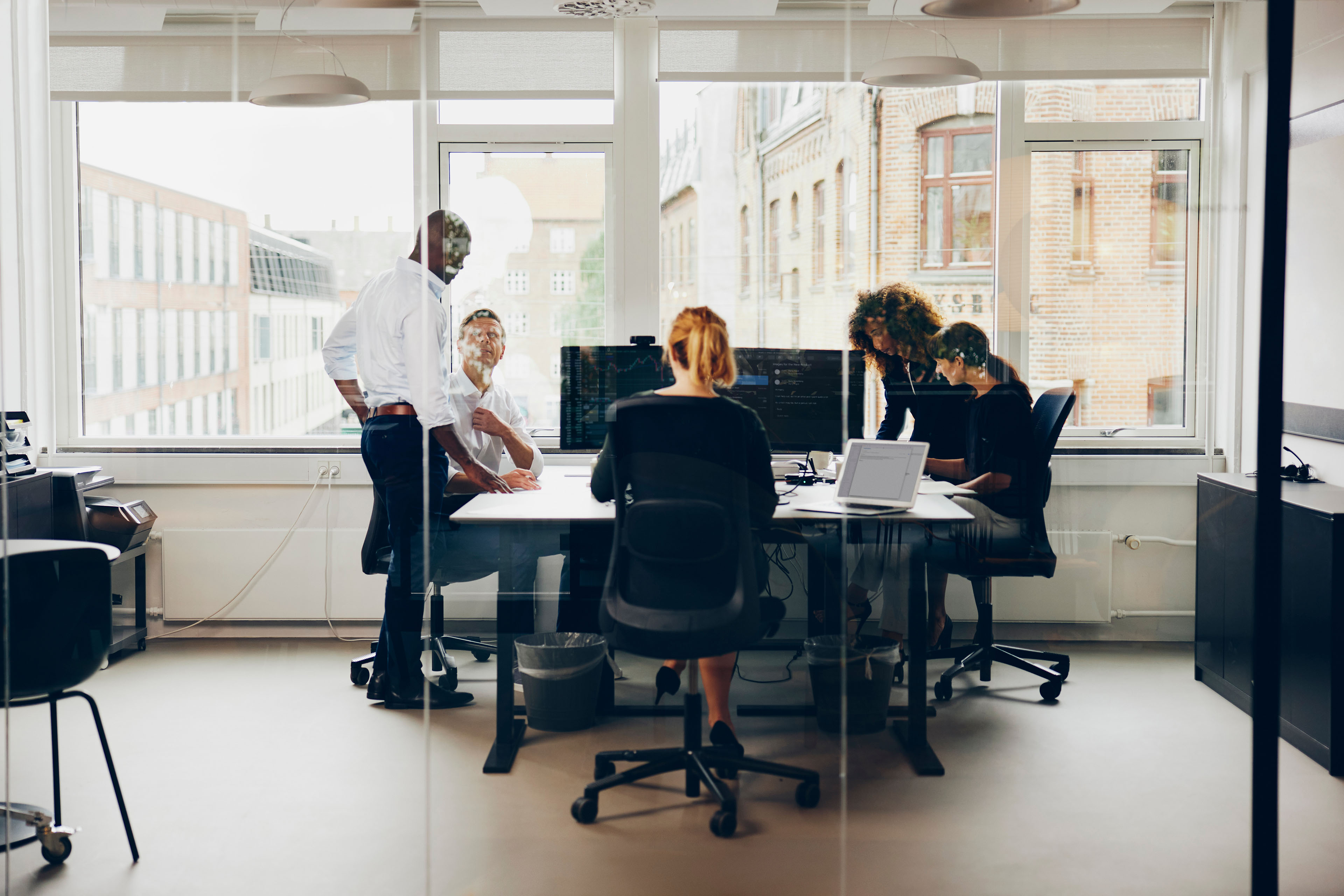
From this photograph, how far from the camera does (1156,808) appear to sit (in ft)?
7.63

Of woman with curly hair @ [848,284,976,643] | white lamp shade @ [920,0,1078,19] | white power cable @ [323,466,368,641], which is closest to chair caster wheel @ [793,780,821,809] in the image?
woman with curly hair @ [848,284,976,643]

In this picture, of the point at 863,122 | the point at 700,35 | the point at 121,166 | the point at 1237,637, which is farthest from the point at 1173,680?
the point at 121,166

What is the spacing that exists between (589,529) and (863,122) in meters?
1.12

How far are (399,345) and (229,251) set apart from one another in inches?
18.7

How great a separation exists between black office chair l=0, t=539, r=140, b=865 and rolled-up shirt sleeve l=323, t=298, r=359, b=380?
0.69 m

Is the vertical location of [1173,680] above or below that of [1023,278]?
below

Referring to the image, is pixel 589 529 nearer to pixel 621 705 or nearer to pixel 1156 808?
pixel 621 705

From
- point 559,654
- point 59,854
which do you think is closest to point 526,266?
point 559,654

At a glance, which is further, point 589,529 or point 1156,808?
point 1156,808

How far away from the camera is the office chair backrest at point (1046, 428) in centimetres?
223

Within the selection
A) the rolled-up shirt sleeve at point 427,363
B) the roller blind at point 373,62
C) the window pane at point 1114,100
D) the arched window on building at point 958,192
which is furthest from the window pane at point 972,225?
the rolled-up shirt sleeve at point 427,363

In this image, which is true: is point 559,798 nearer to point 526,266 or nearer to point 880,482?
point 880,482

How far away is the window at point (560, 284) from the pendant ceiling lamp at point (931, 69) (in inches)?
33.5

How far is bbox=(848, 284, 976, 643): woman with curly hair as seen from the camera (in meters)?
2.17
